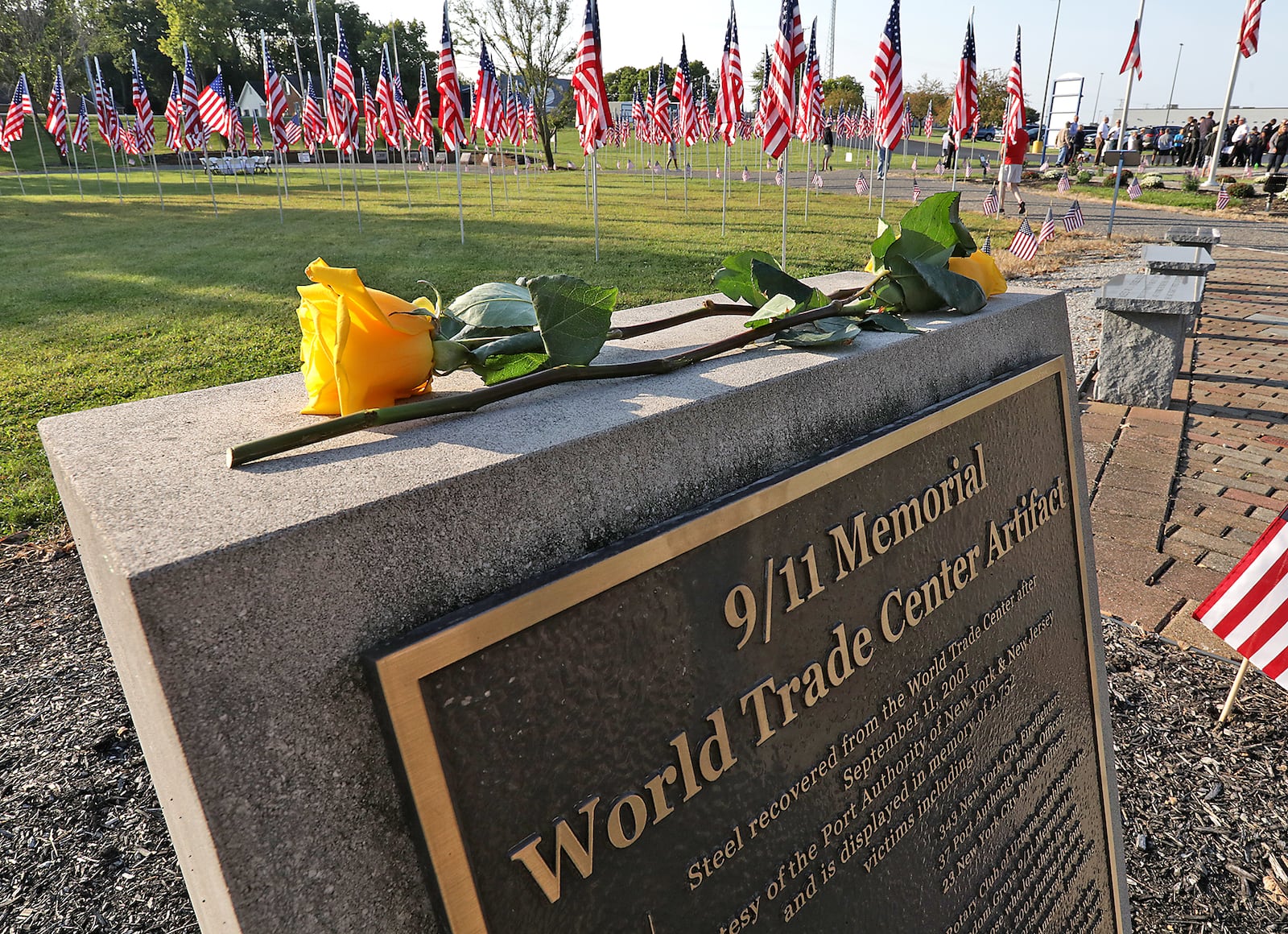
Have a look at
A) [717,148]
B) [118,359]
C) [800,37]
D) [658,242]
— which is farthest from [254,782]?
[717,148]

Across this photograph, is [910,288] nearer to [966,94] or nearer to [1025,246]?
[1025,246]

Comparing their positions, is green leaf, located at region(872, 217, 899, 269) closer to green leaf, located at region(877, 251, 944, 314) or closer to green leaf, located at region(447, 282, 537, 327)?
green leaf, located at region(877, 251, 944, 314)

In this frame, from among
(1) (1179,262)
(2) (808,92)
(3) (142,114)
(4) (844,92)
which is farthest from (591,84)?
(4) (844,92)

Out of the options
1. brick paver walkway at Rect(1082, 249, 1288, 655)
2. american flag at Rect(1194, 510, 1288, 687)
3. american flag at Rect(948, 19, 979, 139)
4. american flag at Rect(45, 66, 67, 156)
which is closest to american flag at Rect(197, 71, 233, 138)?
american flag at Rect(45, 66, 67, 156)

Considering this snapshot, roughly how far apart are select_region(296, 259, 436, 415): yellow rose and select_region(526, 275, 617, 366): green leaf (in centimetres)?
15

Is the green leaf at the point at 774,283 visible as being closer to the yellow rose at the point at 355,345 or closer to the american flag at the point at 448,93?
the yellow rose at the point at 355,345

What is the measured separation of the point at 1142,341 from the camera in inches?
211

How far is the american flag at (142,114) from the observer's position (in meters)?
18.6

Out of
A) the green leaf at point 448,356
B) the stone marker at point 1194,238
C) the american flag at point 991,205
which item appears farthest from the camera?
the american flag at point 991,205

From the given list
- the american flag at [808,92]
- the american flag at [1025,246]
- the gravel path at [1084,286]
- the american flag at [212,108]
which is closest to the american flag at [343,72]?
the american flag at [212,108]

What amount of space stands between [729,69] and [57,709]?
14.4 meters

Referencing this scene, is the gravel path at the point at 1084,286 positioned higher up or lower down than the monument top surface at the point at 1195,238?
lower down

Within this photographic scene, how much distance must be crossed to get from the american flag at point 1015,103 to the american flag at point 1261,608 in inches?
516

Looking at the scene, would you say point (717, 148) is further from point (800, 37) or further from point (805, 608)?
point (805, 608)
